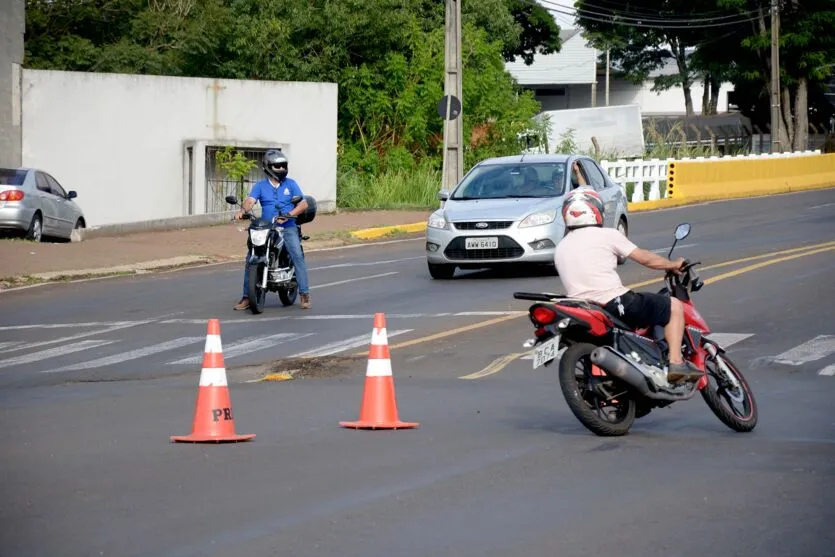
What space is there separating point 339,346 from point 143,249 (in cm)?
1179

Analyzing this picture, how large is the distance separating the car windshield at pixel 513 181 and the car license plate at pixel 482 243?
1.28 meters

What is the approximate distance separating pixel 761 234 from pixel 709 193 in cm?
1331

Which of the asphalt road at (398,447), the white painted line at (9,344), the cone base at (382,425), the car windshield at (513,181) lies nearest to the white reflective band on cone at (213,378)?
the asphalt road at (398,447)

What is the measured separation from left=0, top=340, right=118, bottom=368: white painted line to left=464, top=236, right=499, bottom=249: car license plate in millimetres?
6236

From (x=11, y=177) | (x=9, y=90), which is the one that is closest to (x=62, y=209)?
(x=11, y=177)

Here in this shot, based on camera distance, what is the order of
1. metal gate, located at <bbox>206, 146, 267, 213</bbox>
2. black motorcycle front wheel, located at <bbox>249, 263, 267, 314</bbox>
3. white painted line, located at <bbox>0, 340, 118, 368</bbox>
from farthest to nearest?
metal gate, located at <bbox>206, 146, 267, 213</bbox> < black motorcycle front wheel, located at <bbox>249, 263, 267, 314</bbox> < white painted line, located at <bbox>0, 340, 118, 368</bbox>

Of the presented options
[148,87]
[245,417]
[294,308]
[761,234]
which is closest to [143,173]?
[148,87]

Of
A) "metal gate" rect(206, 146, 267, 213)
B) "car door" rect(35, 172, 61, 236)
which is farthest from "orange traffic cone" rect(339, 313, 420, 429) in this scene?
"metal gate" rect(206, 146, 267, 213)

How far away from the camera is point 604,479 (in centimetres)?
827

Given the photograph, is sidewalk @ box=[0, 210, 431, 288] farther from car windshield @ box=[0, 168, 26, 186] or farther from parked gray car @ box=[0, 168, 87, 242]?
car windshield @ box=[0, 168, 26, 186]

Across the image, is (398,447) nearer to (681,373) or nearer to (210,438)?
(210,438)

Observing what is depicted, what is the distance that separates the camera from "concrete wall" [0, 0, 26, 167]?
31.4 meters

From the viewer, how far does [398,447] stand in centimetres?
950

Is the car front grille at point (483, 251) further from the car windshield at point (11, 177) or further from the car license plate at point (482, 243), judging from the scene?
the car windshield at point (11, 177)
